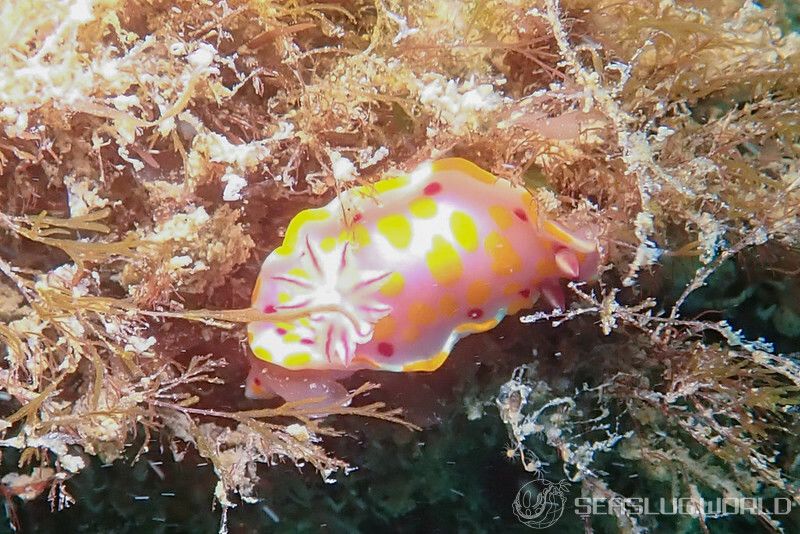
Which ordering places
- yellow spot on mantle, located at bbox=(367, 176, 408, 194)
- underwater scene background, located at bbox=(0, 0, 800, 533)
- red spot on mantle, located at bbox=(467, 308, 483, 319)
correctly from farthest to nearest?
red spot on mantle, located at bbox=(467, 308, 483, 319)
yellow spot on mantle, located at bbox=(367, 176, 408, 194)
underwater scene background, located at bbox=(0, 0, 800, 533)

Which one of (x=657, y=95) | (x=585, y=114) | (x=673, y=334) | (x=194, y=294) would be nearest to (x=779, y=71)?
(x=657, y=95)

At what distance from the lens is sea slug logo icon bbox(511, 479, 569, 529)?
314 centimetres

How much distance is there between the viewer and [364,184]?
6.84 feet

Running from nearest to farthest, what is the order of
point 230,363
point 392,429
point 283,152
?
point 283,152 → point 230,363 → point 392,429

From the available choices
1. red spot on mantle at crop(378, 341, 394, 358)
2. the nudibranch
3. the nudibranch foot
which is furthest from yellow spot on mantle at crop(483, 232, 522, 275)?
the nudibranch foot

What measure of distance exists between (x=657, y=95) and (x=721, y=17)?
31 centimetres

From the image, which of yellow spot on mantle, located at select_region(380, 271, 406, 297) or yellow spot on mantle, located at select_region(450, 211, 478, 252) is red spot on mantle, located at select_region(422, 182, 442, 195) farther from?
yellow spot on mantle, located at select_region(380, 271, 406, 297)

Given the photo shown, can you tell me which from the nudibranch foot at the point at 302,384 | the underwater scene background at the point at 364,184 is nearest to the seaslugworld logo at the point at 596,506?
the underwater scene background at the point at 364,184

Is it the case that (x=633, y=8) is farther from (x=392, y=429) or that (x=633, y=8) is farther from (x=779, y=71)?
(x=392, y=429)

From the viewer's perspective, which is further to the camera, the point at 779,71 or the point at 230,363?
the point at 230,363

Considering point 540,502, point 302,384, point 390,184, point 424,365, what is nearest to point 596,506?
point 540,502

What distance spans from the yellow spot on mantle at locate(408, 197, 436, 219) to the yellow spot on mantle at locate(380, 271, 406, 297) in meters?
0.23

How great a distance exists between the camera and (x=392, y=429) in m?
2.80

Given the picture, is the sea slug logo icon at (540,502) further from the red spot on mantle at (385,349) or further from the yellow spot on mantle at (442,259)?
the yellow spot on mantle at (442,259)
